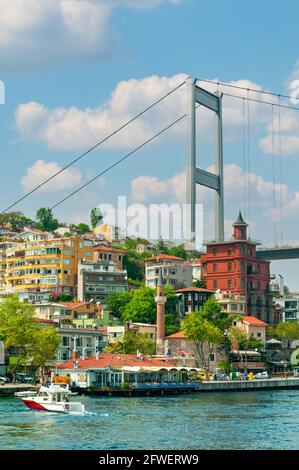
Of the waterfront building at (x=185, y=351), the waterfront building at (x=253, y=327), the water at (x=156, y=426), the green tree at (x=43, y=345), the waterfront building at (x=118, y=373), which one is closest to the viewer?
the water at (x=156, y=426)

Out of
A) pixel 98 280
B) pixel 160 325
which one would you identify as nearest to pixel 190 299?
pixel 160 325

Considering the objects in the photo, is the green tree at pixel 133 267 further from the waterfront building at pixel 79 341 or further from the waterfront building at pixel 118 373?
the waterfront building at pixel 118 373

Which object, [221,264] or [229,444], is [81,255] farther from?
[229,444]

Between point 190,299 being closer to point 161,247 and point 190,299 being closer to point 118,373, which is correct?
point 118,373

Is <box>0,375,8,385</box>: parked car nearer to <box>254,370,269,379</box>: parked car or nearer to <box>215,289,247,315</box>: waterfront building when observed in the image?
<box>254,370,269,379</box>: parked car

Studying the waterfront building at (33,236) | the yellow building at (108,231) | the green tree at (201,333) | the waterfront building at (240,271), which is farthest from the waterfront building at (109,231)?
the green tree at (201,333)

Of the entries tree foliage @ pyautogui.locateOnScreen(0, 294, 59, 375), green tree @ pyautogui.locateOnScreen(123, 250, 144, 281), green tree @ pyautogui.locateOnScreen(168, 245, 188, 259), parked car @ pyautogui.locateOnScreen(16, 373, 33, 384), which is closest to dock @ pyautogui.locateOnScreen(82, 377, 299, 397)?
tree foliage @ pyautogui.locateOnScreen(0, 294, 59, 375)

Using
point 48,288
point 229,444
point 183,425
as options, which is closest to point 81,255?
point 48,288
